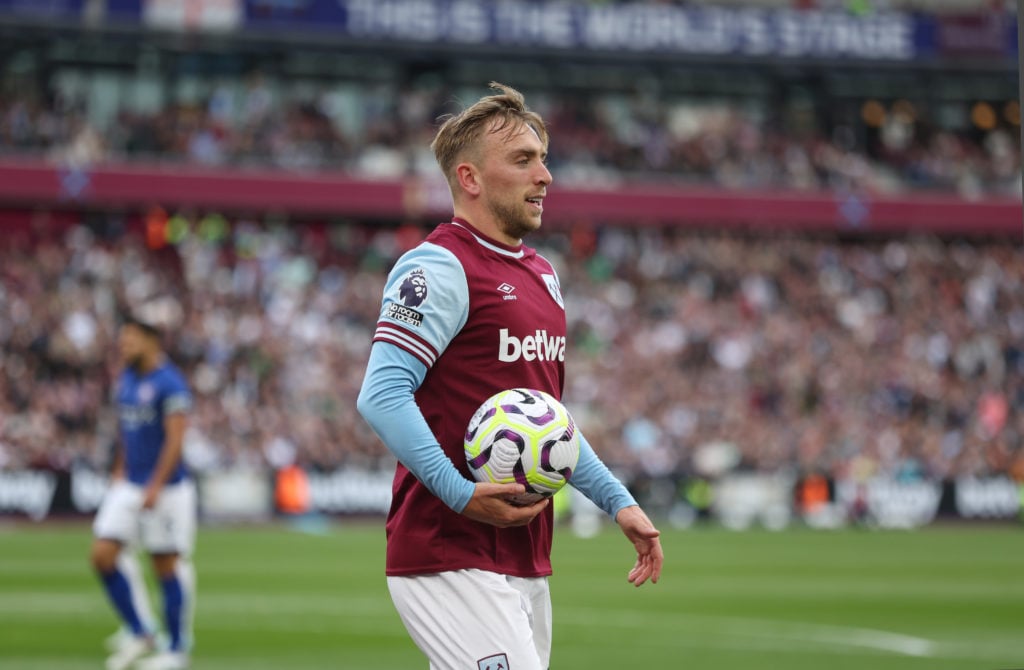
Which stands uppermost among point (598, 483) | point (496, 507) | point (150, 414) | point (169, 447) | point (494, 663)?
point (496, 507)

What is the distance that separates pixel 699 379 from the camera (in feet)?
→ 113

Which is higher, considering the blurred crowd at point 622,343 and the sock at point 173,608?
the sock at point 173,608

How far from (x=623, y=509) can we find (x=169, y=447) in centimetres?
677

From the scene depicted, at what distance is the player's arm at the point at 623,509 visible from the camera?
5074 mm

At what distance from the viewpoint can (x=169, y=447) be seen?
36.8ft

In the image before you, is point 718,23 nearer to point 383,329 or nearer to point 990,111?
point 990,111

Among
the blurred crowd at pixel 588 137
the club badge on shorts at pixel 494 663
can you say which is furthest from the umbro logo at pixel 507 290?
the blurred crowd at pixel 588 137

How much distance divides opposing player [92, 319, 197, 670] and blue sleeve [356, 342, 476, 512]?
6.78 m

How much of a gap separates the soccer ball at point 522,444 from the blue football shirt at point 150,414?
7.06 m

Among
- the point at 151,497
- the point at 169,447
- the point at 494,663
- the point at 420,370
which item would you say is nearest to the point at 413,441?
the point at 420,370

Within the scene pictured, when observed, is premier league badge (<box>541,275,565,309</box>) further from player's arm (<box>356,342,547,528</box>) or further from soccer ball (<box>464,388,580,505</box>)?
player's arm (<box>356,342,547,528</box>)

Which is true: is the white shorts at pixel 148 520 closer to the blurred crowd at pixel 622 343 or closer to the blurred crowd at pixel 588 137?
the blurred crowd at pixel 622 343

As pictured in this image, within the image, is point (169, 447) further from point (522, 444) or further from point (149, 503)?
point (522, 444)

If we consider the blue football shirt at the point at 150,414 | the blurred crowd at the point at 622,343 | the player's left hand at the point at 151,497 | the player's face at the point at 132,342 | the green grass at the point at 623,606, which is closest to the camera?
the player's left hand at the point at 151,497
